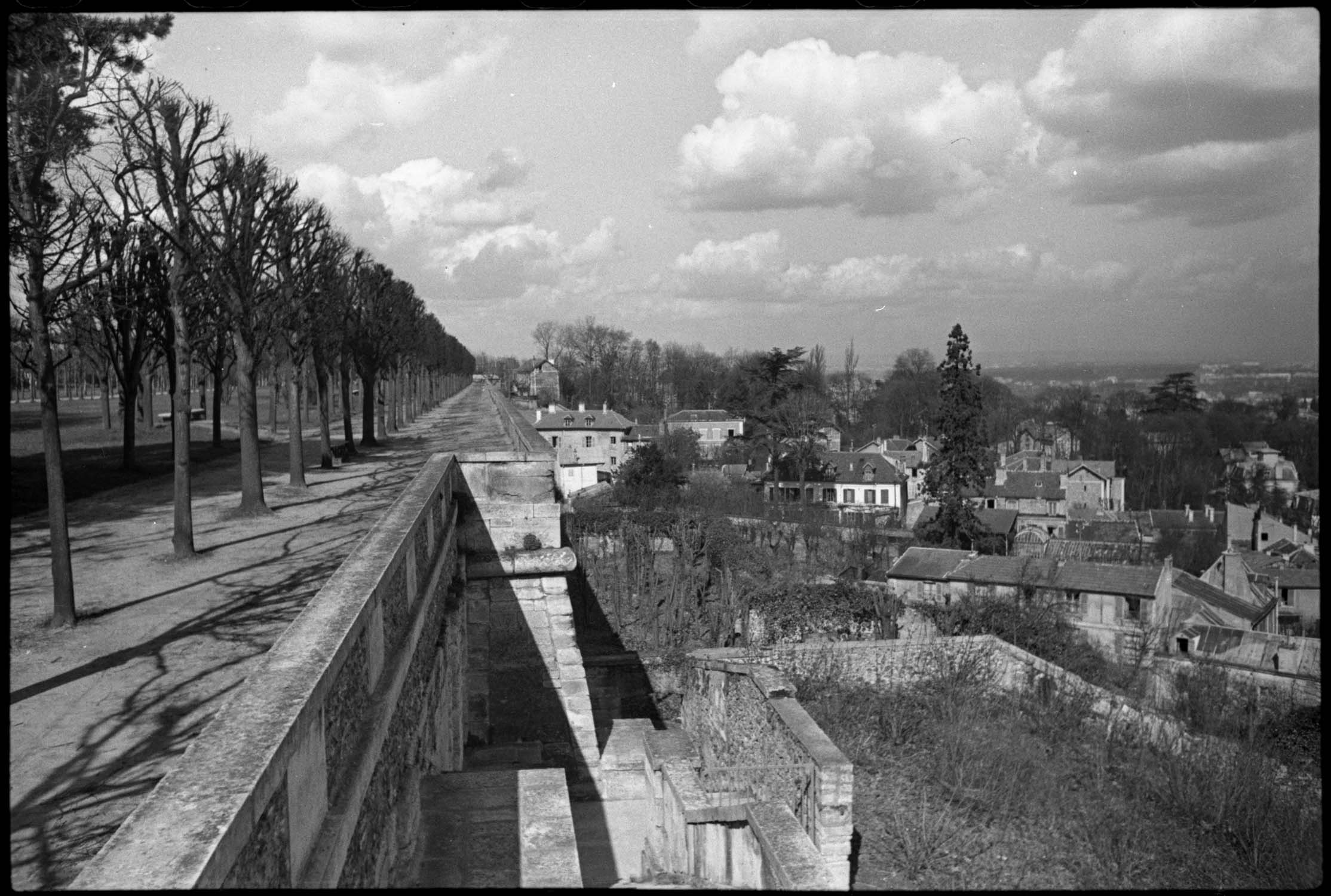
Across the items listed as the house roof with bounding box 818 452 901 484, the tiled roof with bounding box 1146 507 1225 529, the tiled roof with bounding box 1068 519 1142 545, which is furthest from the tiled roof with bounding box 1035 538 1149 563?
the house roof with bounding box 818 452 901 484

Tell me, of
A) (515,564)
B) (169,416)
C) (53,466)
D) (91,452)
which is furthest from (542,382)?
(53,466)

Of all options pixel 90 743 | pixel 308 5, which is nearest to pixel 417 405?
pixel 90 743

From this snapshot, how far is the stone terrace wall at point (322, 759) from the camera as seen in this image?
2045 millimetres

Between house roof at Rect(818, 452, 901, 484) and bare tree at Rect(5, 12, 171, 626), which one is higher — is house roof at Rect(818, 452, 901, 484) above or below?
below

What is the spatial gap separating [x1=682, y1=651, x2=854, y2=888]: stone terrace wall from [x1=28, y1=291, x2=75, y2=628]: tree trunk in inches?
237

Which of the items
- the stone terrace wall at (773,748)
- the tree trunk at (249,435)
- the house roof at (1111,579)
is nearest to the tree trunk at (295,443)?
the tree trunk at (249,435)

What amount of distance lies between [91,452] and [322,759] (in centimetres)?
2748

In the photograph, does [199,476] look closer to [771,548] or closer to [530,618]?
[530,618]

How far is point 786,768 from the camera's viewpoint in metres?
9.38

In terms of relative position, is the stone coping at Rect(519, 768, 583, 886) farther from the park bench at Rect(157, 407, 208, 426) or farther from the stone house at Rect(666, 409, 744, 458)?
the stone house at Rect(666, 409, 744, 458)

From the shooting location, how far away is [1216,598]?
31766 mm

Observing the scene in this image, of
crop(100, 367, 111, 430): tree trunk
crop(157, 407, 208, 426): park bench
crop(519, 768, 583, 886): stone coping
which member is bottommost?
crop(519, 768, 583, 886): stone coping

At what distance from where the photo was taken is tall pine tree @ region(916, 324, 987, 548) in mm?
36875

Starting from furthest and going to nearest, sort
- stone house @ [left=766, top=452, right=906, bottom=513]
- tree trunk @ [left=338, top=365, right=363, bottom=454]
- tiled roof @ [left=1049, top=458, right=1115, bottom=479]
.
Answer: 1. tiled roof @ [left=1049, top=458, right=1115, bottom=479]
2. stone house @ [left=766, top=452, right=906, bottom=513]
3. tree trunk @ [left=338, top=365, right=363, bottom=454]
